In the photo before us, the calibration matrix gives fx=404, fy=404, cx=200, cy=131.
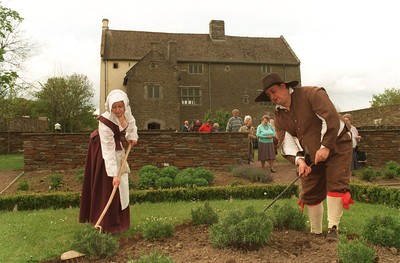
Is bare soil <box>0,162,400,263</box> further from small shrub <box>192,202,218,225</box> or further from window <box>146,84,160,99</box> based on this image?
window <box>146,84,160,99</box>

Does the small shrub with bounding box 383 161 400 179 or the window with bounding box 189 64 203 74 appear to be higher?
the window with bounding box 189 64 203 74

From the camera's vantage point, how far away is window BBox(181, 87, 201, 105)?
3909 cm

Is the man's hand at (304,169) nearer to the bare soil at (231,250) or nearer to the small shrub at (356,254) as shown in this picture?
the bare soil at (231,250)

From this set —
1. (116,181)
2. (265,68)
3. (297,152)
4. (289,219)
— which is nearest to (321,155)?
(297,152)

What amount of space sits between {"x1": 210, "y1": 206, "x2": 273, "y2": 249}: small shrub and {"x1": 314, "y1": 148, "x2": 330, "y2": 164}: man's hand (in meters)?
0.89

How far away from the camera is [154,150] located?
13.3 metres

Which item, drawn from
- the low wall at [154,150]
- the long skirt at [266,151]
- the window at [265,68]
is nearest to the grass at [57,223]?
the long skirt at [266,151]

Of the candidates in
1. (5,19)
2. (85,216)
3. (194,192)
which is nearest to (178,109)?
(5,19)

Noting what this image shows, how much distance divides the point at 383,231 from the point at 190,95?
115 feet

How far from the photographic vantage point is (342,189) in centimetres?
461

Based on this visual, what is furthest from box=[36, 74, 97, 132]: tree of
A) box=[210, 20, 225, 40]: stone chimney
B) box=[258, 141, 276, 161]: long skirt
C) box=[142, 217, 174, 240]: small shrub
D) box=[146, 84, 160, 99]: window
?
box=[142, 217, 174, 240]: small shrub

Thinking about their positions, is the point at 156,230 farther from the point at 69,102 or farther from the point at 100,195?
the point at 69,102

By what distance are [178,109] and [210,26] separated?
34.8ft

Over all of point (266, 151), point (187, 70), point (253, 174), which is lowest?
point (253, 174)
